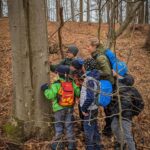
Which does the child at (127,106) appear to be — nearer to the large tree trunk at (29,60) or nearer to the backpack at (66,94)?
the backpack at (66,94)

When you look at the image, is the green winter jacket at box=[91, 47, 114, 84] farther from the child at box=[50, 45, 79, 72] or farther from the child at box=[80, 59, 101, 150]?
the child at box=[50, 45, 79, 72]

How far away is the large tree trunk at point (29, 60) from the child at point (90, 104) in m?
0.86

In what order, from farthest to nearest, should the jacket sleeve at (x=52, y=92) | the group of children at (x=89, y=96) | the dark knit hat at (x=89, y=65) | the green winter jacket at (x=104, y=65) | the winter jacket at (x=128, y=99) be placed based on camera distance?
the green winter jacket at (x=104, y=65) → the dark knit hat at (x=89, y=65) → the jacket sleeve at (x=52, y=92) → the group of children at (x=89, y=96) → the winter jacket at (x=128, y=99)

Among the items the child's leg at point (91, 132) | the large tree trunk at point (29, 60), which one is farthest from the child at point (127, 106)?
the large tree trunk at point (29, 60)

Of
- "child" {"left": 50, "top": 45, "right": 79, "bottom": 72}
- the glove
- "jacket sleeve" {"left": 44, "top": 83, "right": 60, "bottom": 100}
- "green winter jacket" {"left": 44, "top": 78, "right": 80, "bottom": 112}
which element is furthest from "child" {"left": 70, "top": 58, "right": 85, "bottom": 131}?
the glove

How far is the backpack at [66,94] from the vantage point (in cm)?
571

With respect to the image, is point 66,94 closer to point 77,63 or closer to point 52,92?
point 52,92

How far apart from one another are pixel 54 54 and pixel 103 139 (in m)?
6.19

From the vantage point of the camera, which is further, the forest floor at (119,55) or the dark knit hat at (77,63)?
the forest floor at (119,55)

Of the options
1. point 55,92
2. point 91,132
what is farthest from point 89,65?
point 91,132

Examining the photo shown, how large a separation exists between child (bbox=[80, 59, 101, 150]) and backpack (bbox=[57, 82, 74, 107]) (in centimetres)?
27

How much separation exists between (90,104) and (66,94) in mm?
475

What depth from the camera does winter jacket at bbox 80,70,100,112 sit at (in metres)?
5.38

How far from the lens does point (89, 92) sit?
17.7ft
